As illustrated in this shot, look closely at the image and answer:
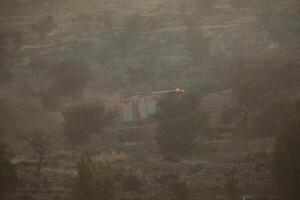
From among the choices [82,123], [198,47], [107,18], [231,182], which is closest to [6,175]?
[231,182]

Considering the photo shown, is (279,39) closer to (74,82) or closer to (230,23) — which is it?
(230,23)

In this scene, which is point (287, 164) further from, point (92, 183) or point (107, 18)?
point (107, 18)

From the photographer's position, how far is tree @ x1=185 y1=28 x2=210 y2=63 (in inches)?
2623

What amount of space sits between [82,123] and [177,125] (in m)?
9.99

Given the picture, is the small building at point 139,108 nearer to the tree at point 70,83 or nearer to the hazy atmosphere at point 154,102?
the hazy atmosphere at point 154,102

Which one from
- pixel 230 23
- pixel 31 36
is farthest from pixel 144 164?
pixel 31 36

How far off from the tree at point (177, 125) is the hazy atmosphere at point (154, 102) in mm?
115

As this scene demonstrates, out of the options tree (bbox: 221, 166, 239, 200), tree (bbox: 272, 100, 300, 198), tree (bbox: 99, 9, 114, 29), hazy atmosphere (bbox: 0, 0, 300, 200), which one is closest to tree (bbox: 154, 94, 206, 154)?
hazy atmosphere (bbox: 0, 0, 300, 200)

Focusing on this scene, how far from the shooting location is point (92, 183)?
73.0 ft

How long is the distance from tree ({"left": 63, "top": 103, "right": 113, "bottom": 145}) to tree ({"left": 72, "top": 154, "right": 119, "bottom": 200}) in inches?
802

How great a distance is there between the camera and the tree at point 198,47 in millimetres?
66625

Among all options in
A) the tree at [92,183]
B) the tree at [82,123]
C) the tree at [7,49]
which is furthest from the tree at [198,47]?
the tree at [92,183]

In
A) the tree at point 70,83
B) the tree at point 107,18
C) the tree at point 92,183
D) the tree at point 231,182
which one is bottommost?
the tree at point 231,182

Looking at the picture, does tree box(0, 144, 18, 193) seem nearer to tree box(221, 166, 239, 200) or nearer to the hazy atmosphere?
the hazy atmosphere
